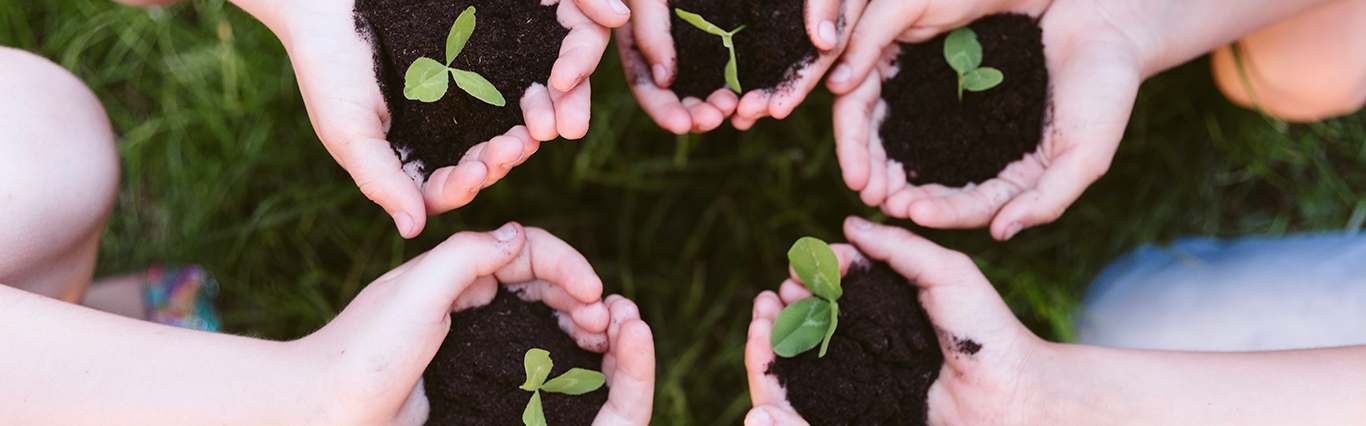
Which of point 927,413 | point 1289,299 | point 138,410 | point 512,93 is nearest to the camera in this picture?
point 138,410

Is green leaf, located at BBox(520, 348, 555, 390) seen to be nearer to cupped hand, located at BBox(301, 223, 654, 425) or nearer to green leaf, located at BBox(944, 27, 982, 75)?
cupped hand, located at BBox(301, 223, 654, 425)

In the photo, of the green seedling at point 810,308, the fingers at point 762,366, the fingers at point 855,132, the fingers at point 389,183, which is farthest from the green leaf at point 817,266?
the fingers at point 389,183

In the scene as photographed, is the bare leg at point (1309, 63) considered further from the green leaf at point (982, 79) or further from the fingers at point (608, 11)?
the fingers at point (608, 11)

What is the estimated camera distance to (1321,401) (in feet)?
4.58

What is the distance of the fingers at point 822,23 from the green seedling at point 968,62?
296 millimetres

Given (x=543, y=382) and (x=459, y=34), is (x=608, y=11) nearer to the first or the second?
(x=459, y=34)

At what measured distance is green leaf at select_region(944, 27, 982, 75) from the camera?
66.6 inches

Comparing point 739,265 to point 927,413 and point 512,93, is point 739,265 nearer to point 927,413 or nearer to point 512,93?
point 927,413

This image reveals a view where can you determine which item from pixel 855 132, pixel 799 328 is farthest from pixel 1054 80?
pixel 799 328

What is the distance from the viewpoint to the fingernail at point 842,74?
1688 mm

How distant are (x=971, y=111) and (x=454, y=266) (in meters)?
1.15

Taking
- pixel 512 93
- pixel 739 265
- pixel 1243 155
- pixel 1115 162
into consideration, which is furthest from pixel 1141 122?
pixel 512 93

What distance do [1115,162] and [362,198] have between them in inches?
83.7

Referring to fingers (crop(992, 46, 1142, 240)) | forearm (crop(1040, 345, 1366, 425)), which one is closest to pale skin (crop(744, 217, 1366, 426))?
forearm (crop(1040, 345, 1366, 425))
